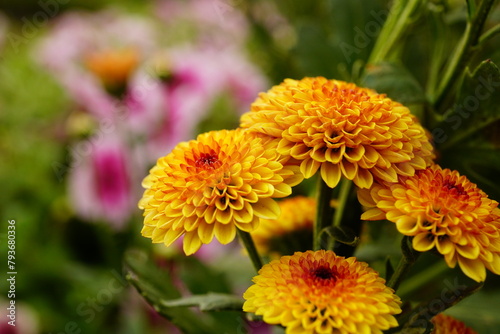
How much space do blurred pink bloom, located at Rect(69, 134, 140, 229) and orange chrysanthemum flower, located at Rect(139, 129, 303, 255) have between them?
69cm

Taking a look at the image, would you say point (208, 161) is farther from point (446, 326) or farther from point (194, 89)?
point (194, 89)

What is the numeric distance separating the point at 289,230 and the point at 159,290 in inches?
5.2

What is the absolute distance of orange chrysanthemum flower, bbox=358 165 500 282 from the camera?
12.8 inches

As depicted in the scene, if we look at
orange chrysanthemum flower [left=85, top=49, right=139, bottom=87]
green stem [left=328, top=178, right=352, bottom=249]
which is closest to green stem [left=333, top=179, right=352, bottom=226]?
green stem [left=328, top=178, right=352, bottom=249]

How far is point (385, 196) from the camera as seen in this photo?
0.34m

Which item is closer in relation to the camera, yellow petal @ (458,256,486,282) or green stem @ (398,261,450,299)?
yellow petal @ (458,256,486,282)

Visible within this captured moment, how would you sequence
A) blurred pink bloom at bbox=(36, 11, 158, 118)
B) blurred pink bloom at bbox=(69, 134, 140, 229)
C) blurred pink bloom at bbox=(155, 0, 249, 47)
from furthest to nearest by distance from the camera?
1. blurred pink bloom at bbox=(155, 0, 249, 47)
2. blurred pink bloom at bbox=(36, 11, 158, 118)
3. blurred pink bloom at bbox=(69, 134, 140, 229)

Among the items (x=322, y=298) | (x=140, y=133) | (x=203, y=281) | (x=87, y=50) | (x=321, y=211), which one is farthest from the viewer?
(x=87, y=50)

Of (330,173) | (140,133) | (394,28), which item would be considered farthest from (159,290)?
(140,133)

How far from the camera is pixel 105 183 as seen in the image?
3.69 feet

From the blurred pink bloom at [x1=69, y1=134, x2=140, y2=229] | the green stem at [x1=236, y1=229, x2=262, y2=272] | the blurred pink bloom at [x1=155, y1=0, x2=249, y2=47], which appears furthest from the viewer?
the blurred pink bloom at [x1=155, y1=0, x2=249, y2=47]

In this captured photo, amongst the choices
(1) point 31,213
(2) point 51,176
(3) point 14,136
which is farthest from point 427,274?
(3) point 14,136

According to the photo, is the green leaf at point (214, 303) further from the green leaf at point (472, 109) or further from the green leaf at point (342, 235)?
the green leaf at point (472, 109)

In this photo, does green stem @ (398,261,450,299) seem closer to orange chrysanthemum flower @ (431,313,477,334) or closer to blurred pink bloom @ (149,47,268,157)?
orange chrysanthemum flower @ (431,313,477,334)
